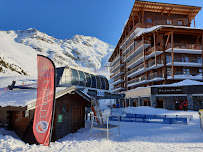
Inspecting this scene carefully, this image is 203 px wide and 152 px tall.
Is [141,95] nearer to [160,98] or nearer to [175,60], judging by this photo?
[160,98]

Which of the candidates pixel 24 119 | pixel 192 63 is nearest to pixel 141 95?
pixel 192 63

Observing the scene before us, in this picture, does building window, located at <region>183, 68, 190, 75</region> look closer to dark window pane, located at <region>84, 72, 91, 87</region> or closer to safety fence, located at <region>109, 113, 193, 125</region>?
safety fence, located at <region>109, 113, 193, 125</region>

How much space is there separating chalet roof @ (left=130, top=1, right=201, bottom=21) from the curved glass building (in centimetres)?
2759

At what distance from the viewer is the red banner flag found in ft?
24.8

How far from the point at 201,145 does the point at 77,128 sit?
8.29 m

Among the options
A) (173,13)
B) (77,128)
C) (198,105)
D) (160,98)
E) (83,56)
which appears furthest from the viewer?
(83,56)

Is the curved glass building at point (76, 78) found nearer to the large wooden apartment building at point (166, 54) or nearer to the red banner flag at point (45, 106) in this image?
the red banner flag at point (45, 106)

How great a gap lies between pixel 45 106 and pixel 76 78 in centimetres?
955

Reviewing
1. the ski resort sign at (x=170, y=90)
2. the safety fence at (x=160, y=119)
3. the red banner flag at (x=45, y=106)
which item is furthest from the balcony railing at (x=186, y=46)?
the red banner flag at (x=45, y=106)

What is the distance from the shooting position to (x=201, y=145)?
8242 mm

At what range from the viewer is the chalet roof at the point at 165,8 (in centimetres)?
3894

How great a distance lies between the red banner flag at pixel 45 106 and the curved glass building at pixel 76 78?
24.9 ft

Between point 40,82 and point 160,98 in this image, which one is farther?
point 160,98

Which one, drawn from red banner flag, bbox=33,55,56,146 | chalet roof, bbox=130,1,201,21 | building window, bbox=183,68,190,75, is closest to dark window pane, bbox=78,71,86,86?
red banner flag, bbox=33,55,56,146
